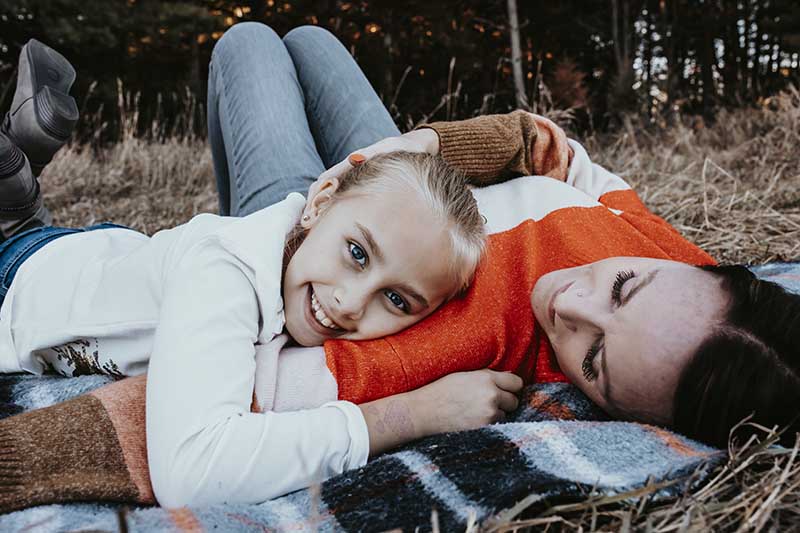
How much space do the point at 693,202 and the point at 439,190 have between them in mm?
1998

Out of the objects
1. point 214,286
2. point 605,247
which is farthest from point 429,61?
point 214,286

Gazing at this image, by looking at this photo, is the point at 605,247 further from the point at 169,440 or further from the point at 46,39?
the point at 46,39

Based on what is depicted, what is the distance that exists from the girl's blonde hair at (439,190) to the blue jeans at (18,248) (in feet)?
3.11

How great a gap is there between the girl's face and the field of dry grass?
558 millimetres

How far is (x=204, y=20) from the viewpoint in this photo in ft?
20.9

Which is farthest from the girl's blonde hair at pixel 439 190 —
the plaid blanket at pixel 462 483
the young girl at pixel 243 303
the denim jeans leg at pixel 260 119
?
the denim jeans leg at pixel 260 119

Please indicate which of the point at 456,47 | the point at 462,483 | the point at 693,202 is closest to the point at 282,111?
the point at 462,483

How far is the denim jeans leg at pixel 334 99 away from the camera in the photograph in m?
2.34

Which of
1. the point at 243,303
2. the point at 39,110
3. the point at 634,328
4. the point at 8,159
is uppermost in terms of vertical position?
the point at 39,110

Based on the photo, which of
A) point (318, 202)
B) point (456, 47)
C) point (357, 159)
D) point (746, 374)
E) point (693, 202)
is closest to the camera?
point (746, 374)

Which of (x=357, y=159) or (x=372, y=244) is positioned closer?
(x=372, y=244)

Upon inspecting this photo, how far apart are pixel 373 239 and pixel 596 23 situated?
822 cm

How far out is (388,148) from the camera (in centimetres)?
178

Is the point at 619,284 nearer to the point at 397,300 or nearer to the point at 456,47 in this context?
the point at 397,300
